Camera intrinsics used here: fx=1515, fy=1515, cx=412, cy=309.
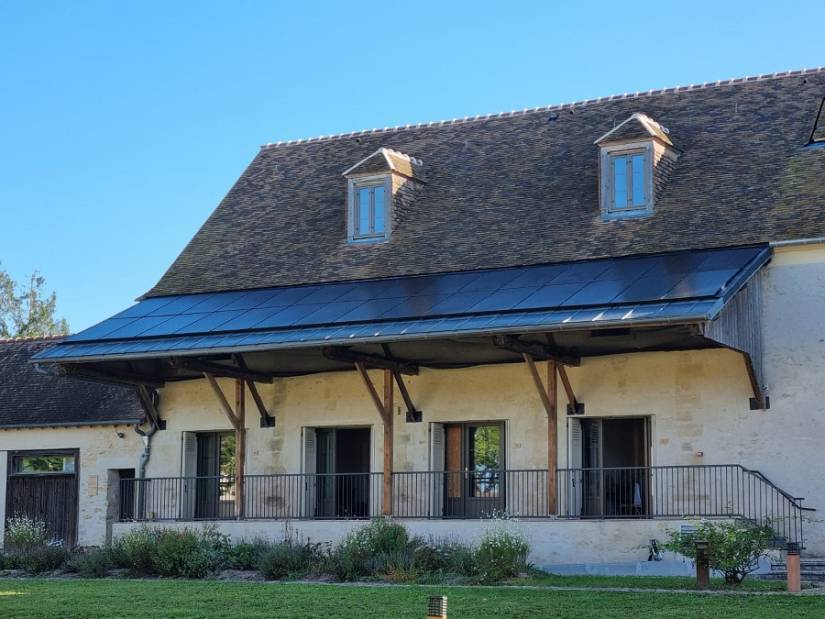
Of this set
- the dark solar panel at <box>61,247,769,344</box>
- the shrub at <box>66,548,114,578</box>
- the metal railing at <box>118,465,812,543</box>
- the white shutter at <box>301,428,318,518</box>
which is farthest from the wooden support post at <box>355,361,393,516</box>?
the shrub at <box>66,548,114,578</box>

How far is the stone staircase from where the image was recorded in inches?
859

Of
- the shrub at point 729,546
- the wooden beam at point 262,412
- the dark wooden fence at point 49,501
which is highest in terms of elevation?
the wooden beam at point 262,412

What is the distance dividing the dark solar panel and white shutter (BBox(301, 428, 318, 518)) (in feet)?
9.23

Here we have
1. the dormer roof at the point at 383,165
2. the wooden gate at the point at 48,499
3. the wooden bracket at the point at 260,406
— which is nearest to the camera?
the wooden bracket at the point at 260,406

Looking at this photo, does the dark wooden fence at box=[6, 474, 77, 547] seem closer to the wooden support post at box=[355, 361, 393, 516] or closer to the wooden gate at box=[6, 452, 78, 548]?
the wooden gate at box=[6, 452, 78, 548]

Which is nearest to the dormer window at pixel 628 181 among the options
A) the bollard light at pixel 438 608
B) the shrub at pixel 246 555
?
the shrub at pixel 246 555

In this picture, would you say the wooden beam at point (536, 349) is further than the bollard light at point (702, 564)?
Yes

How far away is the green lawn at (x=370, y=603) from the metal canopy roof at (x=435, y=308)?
4.97 m

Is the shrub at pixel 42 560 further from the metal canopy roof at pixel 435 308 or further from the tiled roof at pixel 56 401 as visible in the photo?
the tiled roof at pixel 56 401

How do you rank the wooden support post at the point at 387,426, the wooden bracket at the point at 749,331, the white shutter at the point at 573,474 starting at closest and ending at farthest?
the wooden bracket at the point at 749,331 < the white shutter at the point at 573,474 < the wooden support post at the point at 387,426

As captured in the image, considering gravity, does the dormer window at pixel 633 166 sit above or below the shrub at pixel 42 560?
above

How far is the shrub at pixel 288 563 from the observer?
2422 centimetres

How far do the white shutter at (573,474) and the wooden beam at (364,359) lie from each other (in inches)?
127

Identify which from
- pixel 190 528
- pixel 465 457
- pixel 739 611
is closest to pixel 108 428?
pixel 190 528
